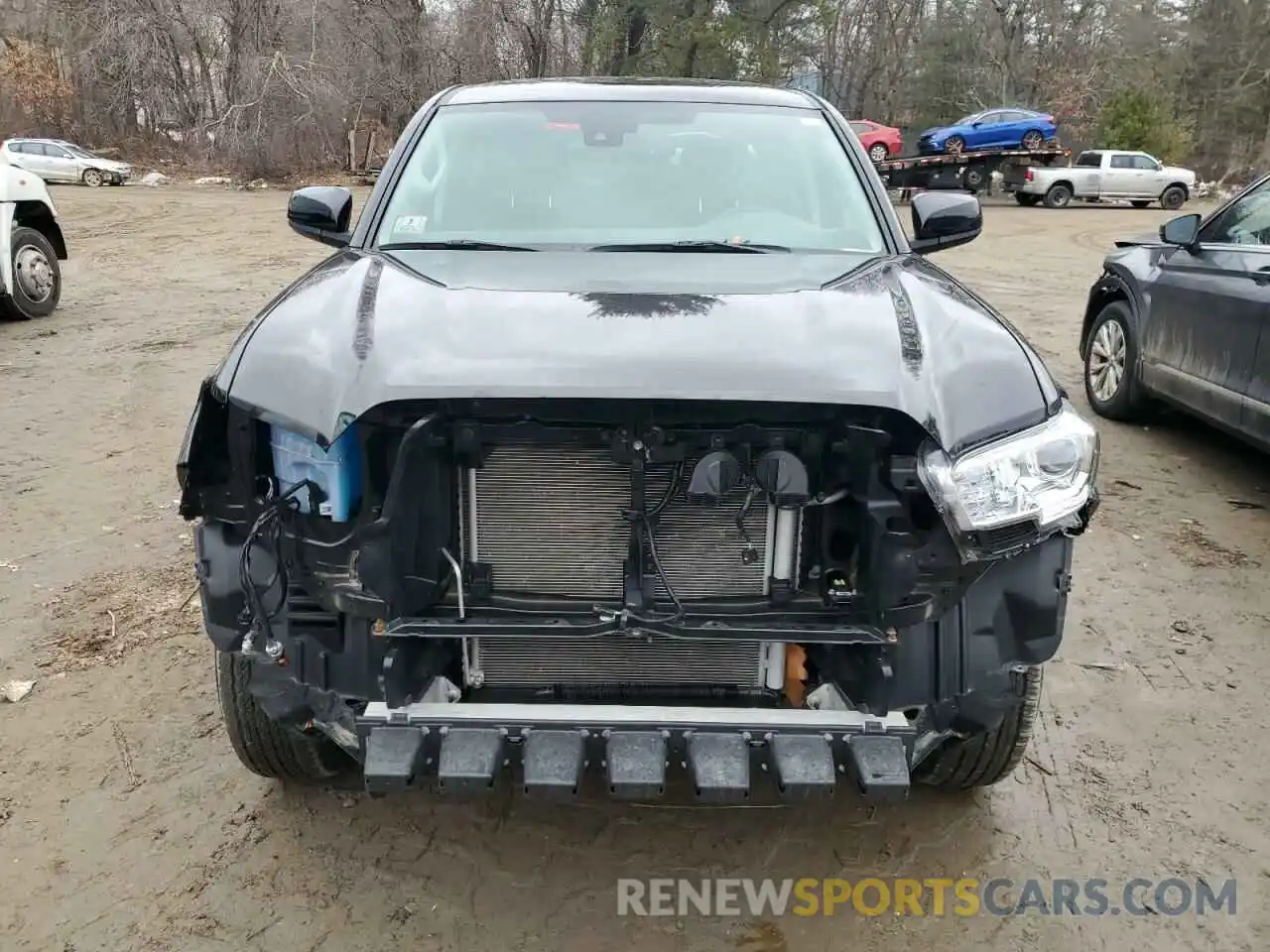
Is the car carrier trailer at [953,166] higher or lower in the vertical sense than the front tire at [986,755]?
higher

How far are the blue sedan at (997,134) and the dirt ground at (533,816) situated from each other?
24.5 m

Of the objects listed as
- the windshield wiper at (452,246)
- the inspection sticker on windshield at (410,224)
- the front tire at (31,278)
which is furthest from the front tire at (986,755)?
the front tire at (31,278)

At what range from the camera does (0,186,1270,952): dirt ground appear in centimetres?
245

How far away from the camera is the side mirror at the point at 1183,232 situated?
18.1ft

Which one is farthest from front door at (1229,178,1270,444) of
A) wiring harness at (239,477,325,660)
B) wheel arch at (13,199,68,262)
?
wheel arch at (13,199,68,262)

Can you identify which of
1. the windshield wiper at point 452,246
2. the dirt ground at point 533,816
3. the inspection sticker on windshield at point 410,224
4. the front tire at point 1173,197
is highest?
the inspection sticker on windshield at point 410,224

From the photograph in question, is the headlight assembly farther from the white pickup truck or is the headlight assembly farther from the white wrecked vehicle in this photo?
the white pickup truck

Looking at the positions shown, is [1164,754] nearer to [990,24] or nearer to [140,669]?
[140,669]

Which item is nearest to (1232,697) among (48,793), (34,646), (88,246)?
(48,793)

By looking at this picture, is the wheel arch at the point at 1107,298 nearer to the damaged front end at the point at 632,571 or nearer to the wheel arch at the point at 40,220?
the damaged front end at the point at 632,571

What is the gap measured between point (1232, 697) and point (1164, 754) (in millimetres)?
535

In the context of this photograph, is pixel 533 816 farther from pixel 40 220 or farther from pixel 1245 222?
pixel 40 220

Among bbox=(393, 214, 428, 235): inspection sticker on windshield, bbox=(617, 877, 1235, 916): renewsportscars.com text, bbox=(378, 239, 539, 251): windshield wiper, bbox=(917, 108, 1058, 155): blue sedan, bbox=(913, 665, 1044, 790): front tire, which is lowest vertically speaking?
bbox=(617, 877, 1235, 916): renewsportscars.com text

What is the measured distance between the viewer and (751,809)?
285 cm
